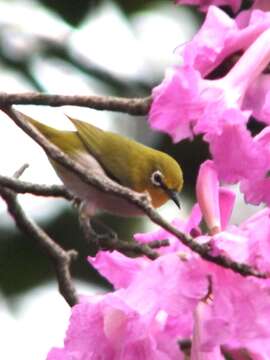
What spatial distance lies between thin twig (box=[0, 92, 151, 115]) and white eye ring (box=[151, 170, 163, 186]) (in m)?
3.01

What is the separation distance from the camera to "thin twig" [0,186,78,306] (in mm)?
3224

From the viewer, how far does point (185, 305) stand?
6.35ft

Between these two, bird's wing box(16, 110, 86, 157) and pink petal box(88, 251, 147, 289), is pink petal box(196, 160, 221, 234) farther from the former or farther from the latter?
bird's wing box(16, 110, 86, 157)

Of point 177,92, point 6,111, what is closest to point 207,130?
point 177,92

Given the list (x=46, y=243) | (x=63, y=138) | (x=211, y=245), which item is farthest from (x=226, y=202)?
(x=63, y=138)

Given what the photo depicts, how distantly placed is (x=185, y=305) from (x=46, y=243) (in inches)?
63.7

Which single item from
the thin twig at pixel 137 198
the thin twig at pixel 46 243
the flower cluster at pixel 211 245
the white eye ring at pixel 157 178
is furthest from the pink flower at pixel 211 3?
the white eye ring at pixel 157 178

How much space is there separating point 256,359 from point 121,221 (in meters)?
5.03

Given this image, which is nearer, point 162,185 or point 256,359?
point 256,359

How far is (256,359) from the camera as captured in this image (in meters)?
1.96

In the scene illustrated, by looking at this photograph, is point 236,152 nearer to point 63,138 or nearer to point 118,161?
point 118,161

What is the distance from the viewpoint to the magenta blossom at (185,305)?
1.92 meters

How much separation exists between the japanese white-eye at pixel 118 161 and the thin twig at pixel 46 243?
5.52 ft

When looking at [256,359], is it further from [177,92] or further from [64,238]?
[64,238]
